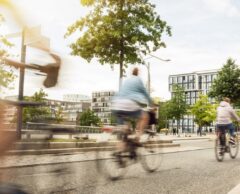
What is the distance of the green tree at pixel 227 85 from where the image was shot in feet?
125

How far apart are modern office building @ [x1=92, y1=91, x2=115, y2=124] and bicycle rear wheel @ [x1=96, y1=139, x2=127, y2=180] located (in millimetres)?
155024

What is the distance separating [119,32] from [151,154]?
1204 centimetres

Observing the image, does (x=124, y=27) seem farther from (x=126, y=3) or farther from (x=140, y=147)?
(x=140, y=147)

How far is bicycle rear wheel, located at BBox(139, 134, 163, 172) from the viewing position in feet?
21.8

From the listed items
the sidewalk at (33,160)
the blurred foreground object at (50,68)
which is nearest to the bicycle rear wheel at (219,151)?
the sidewalk at (33,160)

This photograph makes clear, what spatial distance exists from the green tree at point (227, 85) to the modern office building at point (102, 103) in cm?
12300

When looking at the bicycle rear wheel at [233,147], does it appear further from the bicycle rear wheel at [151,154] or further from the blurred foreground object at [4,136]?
the blurred foreground object at [4,136]

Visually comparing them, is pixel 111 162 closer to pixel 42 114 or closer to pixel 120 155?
pixel 120 155

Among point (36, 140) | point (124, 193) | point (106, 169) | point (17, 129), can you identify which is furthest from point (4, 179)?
point (106, 169)

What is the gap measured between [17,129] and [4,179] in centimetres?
34

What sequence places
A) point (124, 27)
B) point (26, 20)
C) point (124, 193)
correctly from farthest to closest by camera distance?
point (124, 27) → point (124, 193) → point (26, 20)

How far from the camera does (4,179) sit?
2.19 meters

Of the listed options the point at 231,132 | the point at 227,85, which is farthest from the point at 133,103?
the point at 227,85

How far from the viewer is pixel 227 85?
126 ft
